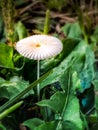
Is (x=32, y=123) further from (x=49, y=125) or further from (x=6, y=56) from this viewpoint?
(x=6, y=56)

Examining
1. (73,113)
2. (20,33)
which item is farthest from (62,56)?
(73,113)

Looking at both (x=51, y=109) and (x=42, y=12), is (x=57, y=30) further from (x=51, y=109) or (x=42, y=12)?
(x=51, y=109)

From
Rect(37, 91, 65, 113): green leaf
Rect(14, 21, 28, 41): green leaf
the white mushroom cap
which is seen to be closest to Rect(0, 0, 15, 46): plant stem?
Rect(14, 21, 28, 41): green leaf

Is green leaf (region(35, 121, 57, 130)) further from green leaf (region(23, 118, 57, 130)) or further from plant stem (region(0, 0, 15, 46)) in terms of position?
plant stem (region(0, 0, 15, 46))

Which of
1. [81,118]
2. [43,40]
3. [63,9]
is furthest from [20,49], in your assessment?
[63,9]

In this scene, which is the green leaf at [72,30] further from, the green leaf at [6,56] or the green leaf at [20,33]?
the green leaf at [6,56]

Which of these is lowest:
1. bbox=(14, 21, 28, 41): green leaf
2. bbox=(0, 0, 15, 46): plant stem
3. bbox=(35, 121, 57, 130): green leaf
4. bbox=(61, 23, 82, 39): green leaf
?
bbox=(35, 121, 57, 130): green leaf
